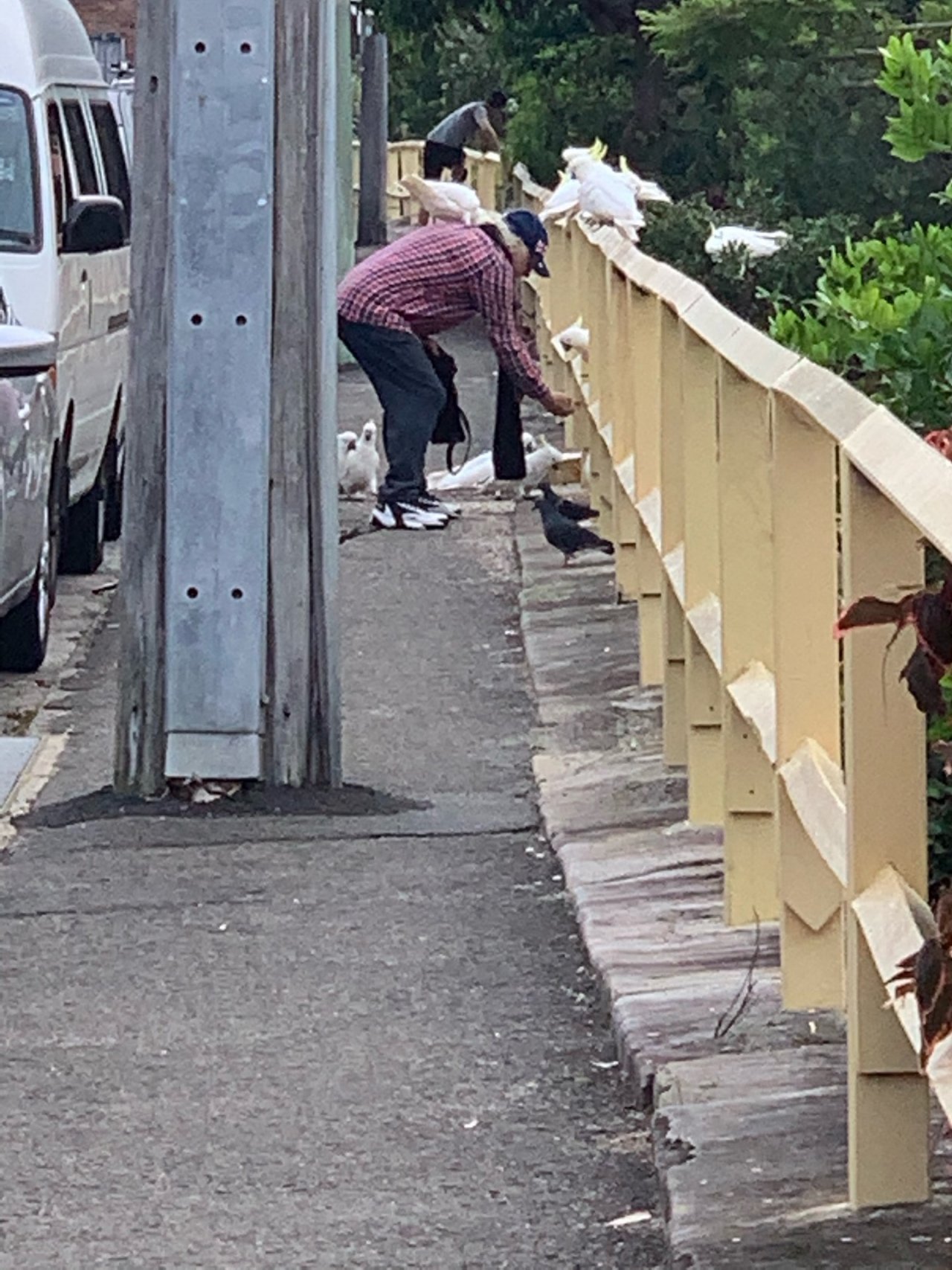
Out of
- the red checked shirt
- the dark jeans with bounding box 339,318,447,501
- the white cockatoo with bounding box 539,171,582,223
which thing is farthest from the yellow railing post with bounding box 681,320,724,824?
the white cockatoo with bounding box 539,171,582,223

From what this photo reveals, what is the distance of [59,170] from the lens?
35.8 feet

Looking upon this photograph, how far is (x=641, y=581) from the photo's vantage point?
26.7ft

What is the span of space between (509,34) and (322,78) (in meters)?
19.4

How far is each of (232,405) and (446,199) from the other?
19.2ft

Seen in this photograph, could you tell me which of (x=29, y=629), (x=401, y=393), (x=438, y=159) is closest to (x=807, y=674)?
(x=29, y=629)

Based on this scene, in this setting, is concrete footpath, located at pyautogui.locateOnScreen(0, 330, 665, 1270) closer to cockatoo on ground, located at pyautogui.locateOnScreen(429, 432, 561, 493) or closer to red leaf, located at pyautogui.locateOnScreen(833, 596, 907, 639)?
red leaf, located at pyautogui.locateOnScreen(833, 596, 907, 639)

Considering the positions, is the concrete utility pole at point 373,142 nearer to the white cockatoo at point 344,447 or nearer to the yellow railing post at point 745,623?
the white cockatoo at point 344,447

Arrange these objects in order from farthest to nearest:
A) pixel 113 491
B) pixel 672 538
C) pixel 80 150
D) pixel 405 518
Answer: pixel 113 491 → pixel 405 518 → pixel 80 150 → pixel 672 538

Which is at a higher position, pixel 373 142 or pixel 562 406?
pixel 373 142

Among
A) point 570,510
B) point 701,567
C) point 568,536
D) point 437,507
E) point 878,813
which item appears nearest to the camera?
point 878,813

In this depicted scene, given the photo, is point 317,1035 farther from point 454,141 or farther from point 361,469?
point 454,141

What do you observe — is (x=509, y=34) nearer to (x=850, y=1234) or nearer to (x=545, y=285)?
(x=545, y=285)

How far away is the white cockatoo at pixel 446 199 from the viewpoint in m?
12.7

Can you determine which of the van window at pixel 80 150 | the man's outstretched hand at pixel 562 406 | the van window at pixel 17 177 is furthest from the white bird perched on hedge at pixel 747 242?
the van window at pixel 17 177
